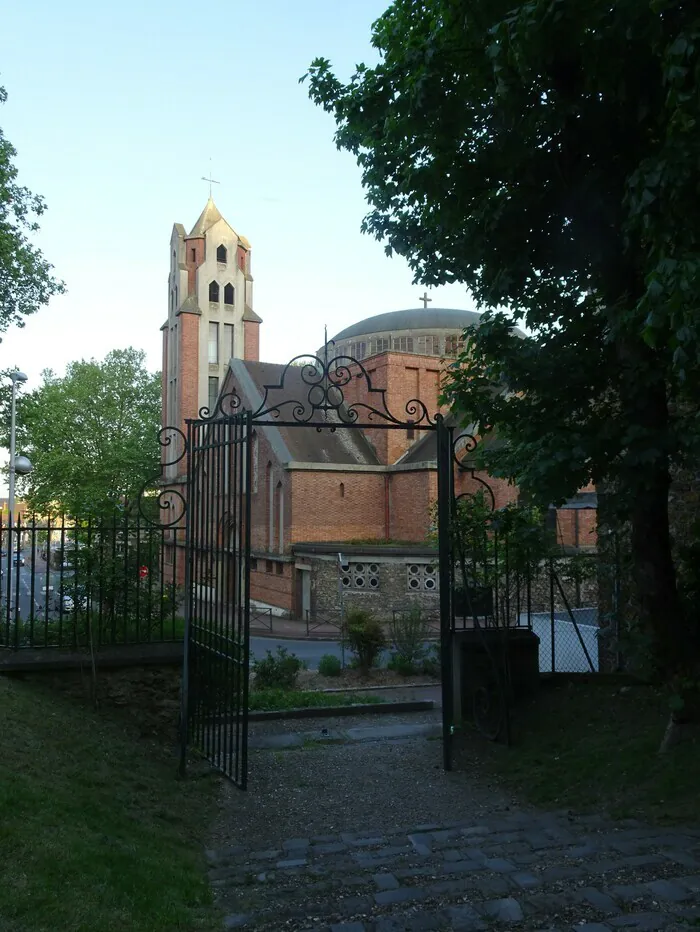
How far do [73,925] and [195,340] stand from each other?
4495cm

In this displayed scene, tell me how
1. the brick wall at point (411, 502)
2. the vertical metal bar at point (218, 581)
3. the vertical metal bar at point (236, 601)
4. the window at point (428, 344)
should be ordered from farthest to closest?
1. the window at point (428, 344)
2. the brick wall at point (411, 502)
3. the vertical metal bar at point (218, 581)
4. the vertical metal bar at point (236, 601)

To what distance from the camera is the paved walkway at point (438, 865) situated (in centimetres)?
392

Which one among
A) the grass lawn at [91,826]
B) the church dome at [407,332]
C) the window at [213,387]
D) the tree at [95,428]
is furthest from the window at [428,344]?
the grass lawn at [91,826]

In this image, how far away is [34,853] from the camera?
13.6ft

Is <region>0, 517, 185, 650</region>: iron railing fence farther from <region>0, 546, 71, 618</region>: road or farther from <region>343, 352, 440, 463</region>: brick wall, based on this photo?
<region>343, 352, 440, 463</region>: brick wall

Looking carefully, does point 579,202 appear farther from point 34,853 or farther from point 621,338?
point 34,853

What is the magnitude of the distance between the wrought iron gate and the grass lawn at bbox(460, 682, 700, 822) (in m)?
2.55

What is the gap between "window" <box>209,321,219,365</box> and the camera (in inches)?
1863

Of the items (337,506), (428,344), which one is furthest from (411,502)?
(428,344)

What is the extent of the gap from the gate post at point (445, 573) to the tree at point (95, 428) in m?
33.6

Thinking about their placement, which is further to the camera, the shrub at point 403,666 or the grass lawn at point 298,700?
the shrub at point 403,666

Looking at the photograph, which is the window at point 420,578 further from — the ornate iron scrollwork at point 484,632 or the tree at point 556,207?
the tree at point 556,207

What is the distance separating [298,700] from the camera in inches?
469

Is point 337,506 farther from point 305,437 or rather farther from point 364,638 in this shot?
point 364,638
